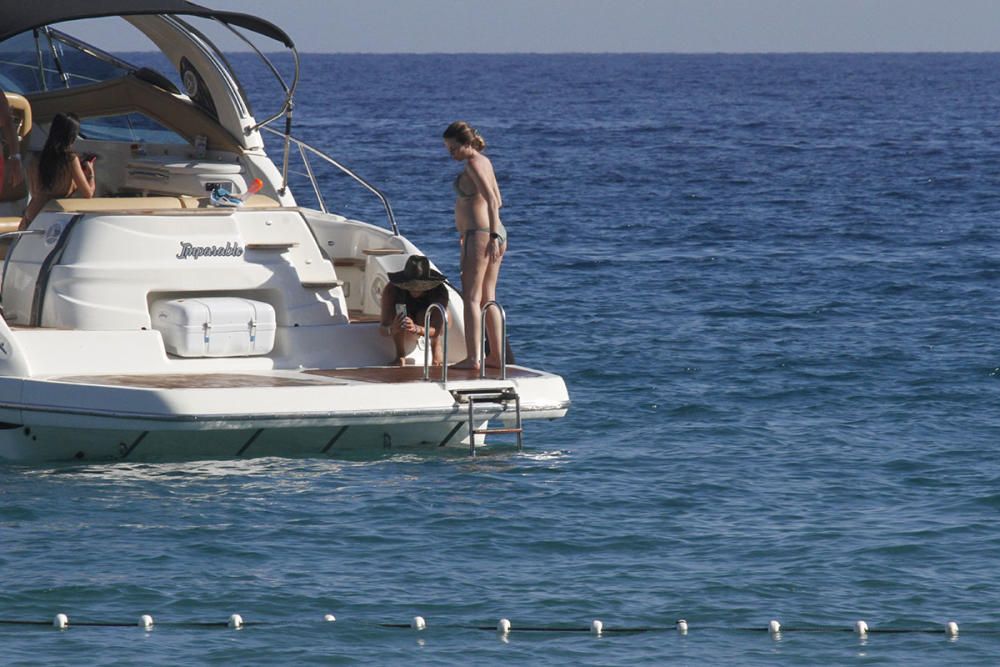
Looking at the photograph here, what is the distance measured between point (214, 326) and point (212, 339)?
0.25 ft

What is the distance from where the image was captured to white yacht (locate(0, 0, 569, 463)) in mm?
10023

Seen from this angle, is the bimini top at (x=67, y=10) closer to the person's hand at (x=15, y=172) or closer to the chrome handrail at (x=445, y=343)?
the person's hand at (x=15, y=172)

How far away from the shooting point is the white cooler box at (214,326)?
10836 mm

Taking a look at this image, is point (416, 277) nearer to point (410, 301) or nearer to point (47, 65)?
point (410, 301)

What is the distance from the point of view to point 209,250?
1113 cm

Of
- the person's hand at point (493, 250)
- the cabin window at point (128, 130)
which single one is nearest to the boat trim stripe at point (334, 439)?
the person's hand at point (493, 250)

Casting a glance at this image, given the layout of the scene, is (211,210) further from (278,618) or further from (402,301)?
(278,618)

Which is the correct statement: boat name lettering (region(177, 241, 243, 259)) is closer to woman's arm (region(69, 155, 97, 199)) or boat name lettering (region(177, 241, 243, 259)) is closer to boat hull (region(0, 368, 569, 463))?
boat hull (region(0, 368, 569, 463))

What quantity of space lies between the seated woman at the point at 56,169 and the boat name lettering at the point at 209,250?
109 centimetres

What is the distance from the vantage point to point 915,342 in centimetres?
1611

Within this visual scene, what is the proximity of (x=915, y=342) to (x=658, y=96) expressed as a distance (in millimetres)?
73089

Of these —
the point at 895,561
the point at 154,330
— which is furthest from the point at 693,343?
the point at 895,561

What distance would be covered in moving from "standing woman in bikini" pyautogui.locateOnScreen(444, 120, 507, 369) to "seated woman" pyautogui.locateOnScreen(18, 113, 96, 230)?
2.46m

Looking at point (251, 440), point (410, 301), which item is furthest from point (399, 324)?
point (251, 440)
